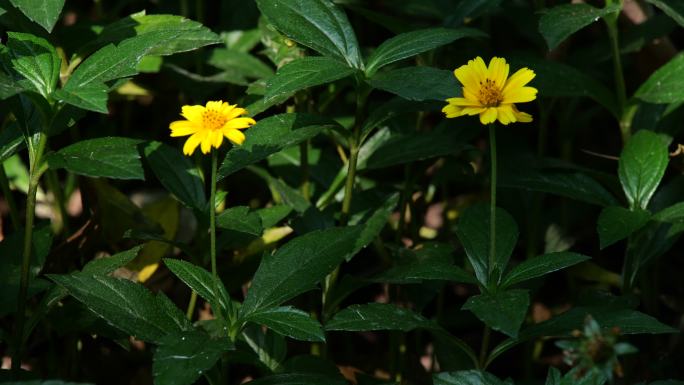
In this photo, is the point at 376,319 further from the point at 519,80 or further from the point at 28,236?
the point at 28,236

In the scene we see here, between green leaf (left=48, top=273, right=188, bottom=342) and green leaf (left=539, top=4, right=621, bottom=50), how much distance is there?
33.5 inches

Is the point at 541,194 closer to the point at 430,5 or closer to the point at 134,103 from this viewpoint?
the point at 430,5

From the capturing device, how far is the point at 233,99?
7.53 ft

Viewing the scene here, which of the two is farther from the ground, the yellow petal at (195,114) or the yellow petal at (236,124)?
the yellow petal at (195,114)

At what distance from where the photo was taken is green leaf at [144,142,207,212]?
1.84m

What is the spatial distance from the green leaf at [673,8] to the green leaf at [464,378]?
78 centimetres

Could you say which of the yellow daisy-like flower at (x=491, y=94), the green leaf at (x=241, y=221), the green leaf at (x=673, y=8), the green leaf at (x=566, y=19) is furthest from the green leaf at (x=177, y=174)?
the green leaf at (x=673, y=8)

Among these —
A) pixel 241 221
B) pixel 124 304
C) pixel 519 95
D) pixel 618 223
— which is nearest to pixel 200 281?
pixel 124 304

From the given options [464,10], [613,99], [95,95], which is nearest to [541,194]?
[613,99]

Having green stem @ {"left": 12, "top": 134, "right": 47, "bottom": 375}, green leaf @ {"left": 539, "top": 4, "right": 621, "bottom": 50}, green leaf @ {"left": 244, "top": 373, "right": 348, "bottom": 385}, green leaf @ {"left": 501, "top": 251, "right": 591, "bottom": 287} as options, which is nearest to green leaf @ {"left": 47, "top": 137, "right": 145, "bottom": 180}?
green stem @ {"left": 12, "top": 134, "right": 47, "bottom": 375}

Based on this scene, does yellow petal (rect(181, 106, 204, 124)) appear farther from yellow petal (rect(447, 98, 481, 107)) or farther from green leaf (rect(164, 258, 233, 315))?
yellow petal (rect(447, 98, 481, 107))

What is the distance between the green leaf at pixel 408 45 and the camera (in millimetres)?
1649

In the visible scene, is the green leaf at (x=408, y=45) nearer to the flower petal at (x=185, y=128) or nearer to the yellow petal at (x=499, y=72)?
the yellow petal at (x=499, y=72)

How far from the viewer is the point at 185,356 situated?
135 cm
